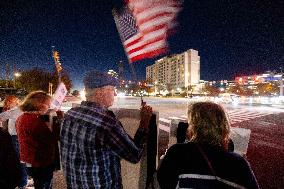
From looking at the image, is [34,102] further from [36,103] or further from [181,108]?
[181,108]

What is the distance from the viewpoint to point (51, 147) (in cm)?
388

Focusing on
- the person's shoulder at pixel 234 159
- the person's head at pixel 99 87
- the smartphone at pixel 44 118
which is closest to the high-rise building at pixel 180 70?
the smartphone at pixel 44 118

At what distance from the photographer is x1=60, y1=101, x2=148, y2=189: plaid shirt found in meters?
2.37

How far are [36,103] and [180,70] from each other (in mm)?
162484

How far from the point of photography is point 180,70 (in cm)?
16425

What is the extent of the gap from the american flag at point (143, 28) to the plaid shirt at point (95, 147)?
154cm

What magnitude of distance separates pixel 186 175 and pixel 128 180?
1.98 m

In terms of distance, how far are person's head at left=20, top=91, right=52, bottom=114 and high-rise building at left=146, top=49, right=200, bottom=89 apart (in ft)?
448

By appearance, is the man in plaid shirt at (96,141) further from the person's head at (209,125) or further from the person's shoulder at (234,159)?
the person's shoulder at (234,159)

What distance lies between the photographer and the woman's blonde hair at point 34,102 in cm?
391

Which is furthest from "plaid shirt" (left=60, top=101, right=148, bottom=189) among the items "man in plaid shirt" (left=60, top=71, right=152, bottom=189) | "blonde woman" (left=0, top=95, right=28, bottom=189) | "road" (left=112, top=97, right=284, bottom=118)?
"road" (left=112, top=97, right=284, bottom=118)

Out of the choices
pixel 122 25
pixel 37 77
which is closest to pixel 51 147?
pixel 122 25

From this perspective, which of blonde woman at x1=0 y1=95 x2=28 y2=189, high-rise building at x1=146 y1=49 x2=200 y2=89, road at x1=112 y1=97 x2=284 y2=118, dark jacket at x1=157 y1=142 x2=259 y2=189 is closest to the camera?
dark jacket at x1=157 y1=142 x2=259 y2=189

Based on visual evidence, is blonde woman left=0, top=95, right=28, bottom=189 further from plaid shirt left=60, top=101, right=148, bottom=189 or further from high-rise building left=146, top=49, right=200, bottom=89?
high-rise building left=146, top=49, right=200, bottom=89
